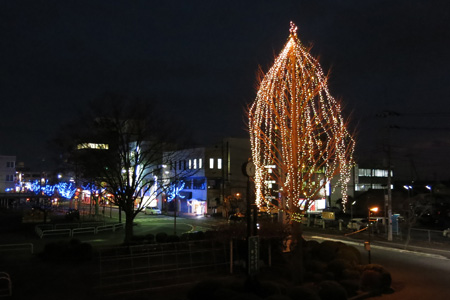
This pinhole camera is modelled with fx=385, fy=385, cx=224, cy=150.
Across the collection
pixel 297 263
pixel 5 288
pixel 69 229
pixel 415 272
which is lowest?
pixel 415 272

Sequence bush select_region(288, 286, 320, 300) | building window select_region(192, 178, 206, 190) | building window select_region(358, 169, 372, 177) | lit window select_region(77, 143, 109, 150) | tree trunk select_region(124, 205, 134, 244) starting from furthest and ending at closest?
1. building window select_region(358, 169, 372, 177)
2. building window select_region(192, 178, 206, 190)
3. lit window select_region(77, 143, 109, 150)
4. tree trunk select_region(124, 205, 134, 244)
5. bush select_region(288, 286, 320, 300)

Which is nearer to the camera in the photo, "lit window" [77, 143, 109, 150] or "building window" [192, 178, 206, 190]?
"lit window" [77, 143, 109, 150]

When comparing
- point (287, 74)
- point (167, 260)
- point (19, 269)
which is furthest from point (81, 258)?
point (287, 74)

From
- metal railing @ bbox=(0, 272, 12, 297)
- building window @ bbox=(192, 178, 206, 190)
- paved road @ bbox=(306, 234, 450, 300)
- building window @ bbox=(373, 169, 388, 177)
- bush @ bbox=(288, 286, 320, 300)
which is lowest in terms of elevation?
paved road @ bbox=(306, 234, 450, 300)

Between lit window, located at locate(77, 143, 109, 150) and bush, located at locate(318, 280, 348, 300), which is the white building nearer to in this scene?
lit window, located at locate(77, 143, 109, 150)

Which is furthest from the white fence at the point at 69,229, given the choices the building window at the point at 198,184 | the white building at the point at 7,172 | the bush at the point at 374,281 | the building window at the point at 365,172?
the white building at the point at 7,172

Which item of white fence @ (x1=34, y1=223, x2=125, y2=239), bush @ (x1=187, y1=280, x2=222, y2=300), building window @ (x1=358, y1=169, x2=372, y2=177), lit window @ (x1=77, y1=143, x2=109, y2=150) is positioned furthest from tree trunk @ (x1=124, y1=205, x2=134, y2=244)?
building window @ (x1=358, y1=169, x2=372, y2=177)

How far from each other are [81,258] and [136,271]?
21.4 ft

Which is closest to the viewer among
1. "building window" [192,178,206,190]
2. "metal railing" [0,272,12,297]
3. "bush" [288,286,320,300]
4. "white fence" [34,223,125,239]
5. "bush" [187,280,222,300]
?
"bush" [288,286,320,300]

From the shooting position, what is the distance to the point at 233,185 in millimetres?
60406

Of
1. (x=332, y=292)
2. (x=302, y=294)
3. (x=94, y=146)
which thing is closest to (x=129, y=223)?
(x=94, y=146)

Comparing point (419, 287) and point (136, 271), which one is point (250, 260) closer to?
point (136, 271)

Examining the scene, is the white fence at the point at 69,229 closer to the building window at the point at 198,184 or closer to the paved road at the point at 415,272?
the building window at the point at 198,184

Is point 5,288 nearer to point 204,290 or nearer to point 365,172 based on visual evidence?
point 204,290
